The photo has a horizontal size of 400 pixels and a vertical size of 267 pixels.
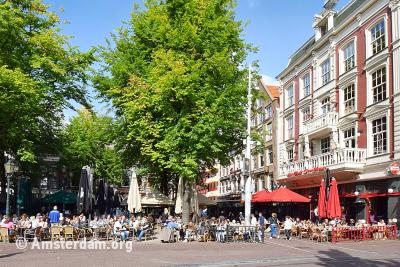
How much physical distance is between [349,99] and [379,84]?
11.2ft

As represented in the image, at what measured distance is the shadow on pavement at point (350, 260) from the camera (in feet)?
44.8

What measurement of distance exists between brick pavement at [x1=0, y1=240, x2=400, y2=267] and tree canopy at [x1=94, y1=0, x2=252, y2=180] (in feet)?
21.2

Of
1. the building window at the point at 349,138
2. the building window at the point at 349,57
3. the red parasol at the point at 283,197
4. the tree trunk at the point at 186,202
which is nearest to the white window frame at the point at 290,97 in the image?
the building window at the point at 349,57

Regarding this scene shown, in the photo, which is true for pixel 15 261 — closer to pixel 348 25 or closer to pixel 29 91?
pixel 29 91

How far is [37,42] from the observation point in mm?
24500

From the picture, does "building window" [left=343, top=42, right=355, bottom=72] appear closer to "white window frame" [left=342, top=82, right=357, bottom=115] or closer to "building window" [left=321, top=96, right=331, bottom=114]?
"white window frame" [left=342, top=82, right=357, bottom=115]

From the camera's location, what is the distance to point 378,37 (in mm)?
27016

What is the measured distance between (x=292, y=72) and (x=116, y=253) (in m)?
27.6

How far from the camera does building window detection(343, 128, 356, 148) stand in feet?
96.7

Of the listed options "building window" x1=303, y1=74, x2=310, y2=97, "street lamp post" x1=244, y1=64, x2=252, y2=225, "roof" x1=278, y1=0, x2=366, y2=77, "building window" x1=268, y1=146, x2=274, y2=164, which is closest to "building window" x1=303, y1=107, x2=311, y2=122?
"building window" x1=303, y1=74, x2=310, y2=97

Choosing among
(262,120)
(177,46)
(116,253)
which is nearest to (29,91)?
(177,46)

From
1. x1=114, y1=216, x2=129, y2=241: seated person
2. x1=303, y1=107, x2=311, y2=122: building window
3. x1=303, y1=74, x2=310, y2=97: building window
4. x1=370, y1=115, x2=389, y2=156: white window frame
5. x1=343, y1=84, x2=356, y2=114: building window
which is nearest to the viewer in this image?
x1=114, y1=216, x2=129, y2=241: seated person

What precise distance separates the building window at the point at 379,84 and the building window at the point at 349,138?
3.00 m

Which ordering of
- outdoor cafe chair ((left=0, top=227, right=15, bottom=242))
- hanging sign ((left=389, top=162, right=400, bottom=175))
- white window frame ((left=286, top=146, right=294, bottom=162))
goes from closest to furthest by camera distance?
outdoor cafe chair ((left=0, top=227, right=15, bottom=242))
hanging sign ((left=389, top=162, right=400, bottom=175))
white window frame ((left=286, top=146, right=294, bottom=162))
